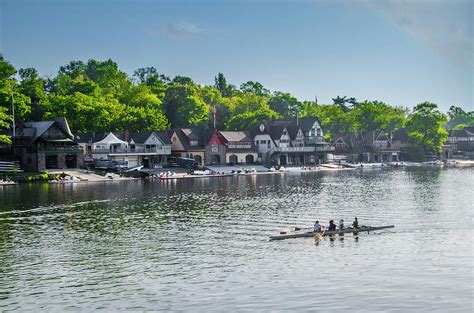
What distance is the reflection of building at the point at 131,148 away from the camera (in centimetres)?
11475

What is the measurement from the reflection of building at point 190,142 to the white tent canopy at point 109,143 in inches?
511

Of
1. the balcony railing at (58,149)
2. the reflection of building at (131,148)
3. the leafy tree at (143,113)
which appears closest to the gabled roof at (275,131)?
the leafy tree at (143,113)

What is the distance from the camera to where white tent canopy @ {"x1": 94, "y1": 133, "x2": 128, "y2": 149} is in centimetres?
11494

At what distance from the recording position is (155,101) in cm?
14625

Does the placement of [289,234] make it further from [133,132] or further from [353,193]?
[133,132]

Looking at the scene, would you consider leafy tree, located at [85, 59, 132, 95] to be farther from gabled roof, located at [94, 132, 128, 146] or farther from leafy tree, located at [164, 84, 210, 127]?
gabled roof, located at [94, 132, 128, 146]

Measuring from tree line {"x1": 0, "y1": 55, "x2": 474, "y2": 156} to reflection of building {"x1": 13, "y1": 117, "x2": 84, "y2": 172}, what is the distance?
4333 millimetres

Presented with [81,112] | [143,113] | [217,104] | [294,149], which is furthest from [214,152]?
[217,104]

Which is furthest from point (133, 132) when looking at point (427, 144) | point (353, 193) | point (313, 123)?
point (427, 144)

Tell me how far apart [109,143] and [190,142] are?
18.4 m

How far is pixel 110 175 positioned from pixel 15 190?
76.3 feet

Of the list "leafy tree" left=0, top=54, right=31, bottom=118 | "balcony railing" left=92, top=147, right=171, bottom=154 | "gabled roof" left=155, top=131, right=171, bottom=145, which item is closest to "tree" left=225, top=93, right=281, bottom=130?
"gabled roof" left=155, top=131, right=171, bottom=145

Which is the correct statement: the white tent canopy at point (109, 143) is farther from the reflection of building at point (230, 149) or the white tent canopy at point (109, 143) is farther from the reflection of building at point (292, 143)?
the reflection of building at point (292, 143)

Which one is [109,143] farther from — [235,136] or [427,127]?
Answer: [427,127]
